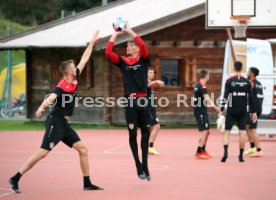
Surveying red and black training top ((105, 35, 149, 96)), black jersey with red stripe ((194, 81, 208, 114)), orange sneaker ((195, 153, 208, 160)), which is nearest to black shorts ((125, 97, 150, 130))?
red and black training top ((105, 35, 149, 96))

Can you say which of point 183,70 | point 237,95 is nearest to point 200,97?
point 237,95

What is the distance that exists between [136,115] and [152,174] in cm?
160

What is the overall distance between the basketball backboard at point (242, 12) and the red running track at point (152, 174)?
14.2 ft

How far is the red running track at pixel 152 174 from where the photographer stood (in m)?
12.4

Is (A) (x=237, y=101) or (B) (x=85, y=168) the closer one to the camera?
(B) (x=85, y=168)

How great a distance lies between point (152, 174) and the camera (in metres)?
15.4

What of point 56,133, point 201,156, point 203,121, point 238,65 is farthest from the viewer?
point 203,121

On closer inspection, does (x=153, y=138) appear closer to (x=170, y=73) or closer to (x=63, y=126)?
(x=63, y=126)

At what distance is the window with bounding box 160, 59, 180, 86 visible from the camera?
3519cm

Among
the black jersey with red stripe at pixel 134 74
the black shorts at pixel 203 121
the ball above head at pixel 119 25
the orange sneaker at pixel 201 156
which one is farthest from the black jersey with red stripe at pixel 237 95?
the ball above head at pixel 119 25

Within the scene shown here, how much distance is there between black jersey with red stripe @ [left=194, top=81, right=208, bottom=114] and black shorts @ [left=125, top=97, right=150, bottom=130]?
14.5 feet

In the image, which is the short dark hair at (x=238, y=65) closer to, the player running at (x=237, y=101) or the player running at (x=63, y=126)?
the player running at (x=237, y=101)

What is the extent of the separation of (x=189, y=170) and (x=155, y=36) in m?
17.5

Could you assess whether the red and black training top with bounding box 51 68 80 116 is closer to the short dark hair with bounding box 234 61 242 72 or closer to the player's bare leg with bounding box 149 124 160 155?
the short dark hair with bounding box 234 61 242 72
